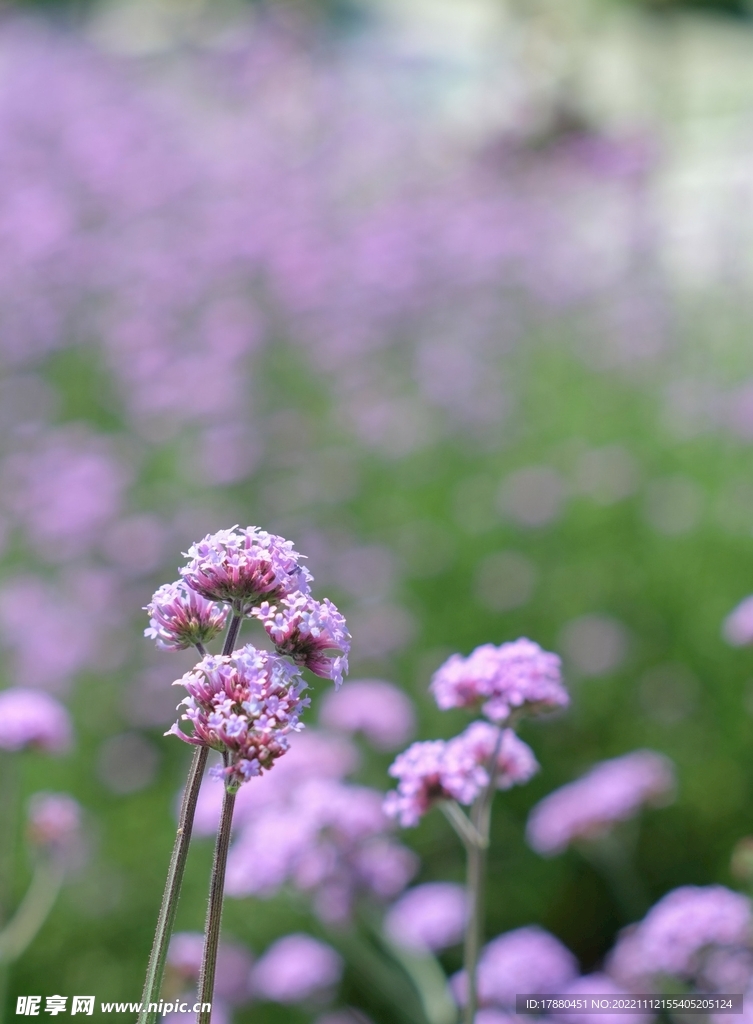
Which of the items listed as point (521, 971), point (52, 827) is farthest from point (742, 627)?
point (52, 827)

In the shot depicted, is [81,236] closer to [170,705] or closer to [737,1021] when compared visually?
[170,705]

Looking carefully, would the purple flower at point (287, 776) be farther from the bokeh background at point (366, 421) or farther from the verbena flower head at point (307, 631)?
the verbena flower head at point (307, 631)

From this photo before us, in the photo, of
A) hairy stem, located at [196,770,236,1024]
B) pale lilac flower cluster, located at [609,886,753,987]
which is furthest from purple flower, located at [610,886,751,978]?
hairy stem, located at [196,770,236,1024]

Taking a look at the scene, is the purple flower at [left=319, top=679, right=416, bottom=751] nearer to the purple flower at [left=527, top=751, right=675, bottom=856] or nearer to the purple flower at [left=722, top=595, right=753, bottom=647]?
the purple flower at [left=527, top=751, right=675, bottom=856]

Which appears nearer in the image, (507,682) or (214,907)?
(214,907)

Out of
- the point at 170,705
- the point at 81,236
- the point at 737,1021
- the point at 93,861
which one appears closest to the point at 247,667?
the point at 737,1021

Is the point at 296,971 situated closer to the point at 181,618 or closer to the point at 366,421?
the point at 181,618
